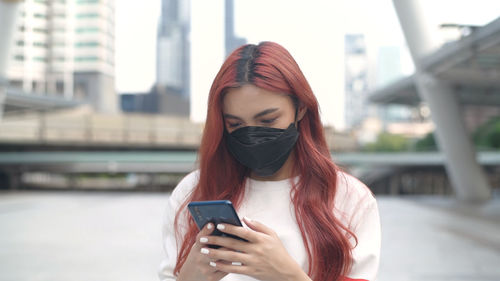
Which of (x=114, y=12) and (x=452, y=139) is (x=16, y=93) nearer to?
(x=114, y=12)

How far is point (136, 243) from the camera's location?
30.5 feet

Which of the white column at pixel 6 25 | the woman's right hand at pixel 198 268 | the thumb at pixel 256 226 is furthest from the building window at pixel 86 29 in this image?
the thumb at pixel 256 226

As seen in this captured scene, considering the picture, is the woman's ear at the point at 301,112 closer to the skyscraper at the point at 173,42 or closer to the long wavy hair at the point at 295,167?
the long wavy hair at the point at 295,167

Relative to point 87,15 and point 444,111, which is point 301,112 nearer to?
point 444,111

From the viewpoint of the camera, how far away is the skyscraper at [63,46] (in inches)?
1056

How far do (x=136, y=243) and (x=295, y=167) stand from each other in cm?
810

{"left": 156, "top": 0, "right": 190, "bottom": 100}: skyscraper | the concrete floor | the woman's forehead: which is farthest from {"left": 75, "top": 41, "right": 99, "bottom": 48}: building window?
the woman's forehead

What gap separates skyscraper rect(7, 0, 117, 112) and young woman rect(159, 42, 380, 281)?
26041 mm

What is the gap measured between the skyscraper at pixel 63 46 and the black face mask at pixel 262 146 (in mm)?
26139

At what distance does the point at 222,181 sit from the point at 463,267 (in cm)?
684

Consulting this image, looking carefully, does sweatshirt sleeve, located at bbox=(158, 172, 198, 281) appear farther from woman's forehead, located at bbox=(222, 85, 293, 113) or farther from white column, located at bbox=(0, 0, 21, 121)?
white column, located at bbox=(0, 0, 21, 121)

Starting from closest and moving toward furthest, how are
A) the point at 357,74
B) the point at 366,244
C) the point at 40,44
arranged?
the point at 366,244
the point at 40,44
the point at 357,74

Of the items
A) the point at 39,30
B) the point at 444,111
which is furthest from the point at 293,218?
the point at 39,30

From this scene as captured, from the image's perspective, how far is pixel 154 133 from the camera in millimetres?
28734
